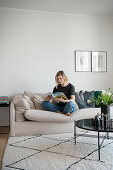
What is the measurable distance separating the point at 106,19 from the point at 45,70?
2091 mm

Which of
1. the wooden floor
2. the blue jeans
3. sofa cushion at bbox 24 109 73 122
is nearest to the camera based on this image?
the wooden floor

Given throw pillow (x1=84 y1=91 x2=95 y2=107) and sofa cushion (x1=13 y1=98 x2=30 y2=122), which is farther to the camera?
throw pillow (x1=84 y1=91 x2=95 y2=107)

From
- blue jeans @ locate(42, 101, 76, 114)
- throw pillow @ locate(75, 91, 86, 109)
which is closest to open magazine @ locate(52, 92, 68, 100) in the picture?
blue jeans @ locate(42, 101, 76, 114)

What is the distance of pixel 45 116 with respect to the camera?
345 cm

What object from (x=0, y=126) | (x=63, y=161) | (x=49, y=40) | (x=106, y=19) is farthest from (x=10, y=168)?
(x=106, y=19)

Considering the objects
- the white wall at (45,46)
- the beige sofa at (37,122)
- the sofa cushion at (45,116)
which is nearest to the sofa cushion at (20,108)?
the beige sofa at (37,122)

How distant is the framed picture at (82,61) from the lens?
484 cm

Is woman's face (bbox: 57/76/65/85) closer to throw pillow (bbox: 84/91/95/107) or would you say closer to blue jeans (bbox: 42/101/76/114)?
blue jeans (bbox: 42/101/76/114)

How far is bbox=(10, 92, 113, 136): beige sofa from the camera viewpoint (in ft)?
11.2

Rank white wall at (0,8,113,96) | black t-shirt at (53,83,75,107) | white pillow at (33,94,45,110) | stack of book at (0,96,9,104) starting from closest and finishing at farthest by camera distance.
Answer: black t-shirt at (53,83,75,107), white pillow at (33,94,45,110), stack of book at (0,96,9,104), white wall at (0,8,113,96)

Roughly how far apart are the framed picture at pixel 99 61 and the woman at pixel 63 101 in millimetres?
1432

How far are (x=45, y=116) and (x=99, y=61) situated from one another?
2328 mm

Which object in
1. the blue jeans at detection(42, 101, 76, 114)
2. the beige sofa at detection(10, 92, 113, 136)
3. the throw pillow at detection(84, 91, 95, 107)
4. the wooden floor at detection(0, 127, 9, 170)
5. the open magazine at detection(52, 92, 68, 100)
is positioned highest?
the open magazine at detection(52, 92, 68, 100)

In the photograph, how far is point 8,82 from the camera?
448 cm
